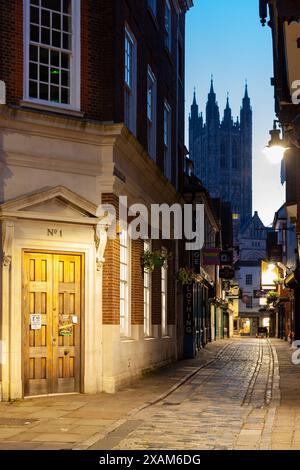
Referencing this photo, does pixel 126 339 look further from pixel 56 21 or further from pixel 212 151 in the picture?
pixel 212 151

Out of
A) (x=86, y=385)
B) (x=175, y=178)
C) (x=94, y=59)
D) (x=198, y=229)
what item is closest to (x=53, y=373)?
(x=86, y=385)

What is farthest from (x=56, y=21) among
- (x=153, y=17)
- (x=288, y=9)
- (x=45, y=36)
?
(x=288, y=9)

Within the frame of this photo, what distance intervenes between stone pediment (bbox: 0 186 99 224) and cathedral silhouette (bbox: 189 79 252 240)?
167899 mm

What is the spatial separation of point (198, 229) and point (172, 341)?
1176 centimetres

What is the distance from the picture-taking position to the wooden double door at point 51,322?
51.0ft

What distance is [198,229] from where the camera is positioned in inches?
1465

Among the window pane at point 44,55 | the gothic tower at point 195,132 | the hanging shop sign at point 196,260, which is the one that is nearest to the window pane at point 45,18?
the window pane at point 44,55

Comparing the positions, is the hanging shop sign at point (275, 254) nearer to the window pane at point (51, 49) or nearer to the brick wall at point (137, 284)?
the brick wall at point (137, 284)

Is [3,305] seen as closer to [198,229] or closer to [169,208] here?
[169,208]

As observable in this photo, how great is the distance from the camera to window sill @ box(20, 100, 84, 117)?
15.8 m

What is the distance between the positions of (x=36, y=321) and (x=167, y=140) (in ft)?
38.9

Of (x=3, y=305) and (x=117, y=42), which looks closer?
(x=3, y=305)

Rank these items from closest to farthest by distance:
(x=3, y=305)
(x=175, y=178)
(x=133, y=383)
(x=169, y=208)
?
(x=3, y=305) < (x=133, y=383) < (x=169, y=208) < (x=175, y=178)

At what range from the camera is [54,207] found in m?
16.1
